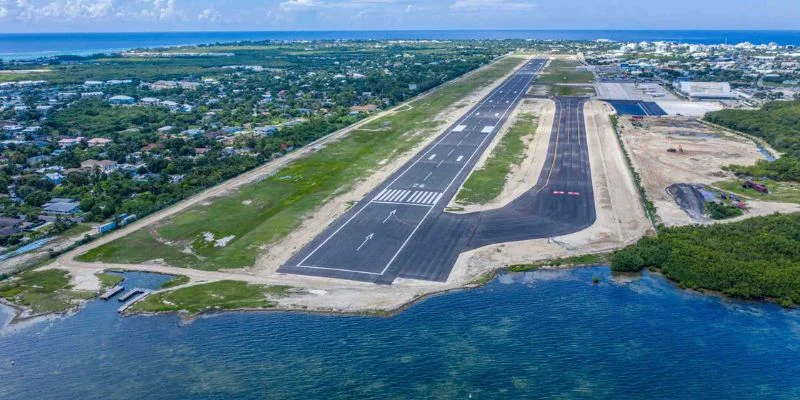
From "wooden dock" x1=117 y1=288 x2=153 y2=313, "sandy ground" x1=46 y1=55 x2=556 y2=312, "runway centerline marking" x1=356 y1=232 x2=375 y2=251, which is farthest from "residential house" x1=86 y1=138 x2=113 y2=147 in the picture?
"runway centerline marking" x1=356 y1=232 x2=375 y2=251

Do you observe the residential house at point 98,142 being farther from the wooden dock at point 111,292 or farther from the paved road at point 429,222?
the wooden dock at point 111,292

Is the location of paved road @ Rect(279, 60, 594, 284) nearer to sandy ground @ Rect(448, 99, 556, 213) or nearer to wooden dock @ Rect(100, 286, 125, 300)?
sandy ground @ Rect(448, 99, 556, 213)

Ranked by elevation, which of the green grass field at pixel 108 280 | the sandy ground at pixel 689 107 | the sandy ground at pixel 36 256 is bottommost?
the green grass field at pixel 108 280

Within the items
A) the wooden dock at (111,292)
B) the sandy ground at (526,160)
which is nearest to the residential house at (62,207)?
the wooden dock at (111,292)

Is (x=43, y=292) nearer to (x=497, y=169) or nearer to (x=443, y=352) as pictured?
(x=443, y=352)

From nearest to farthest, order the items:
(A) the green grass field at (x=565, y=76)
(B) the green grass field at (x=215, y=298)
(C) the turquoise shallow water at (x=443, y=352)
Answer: (C) the turquoise shallow water at (x=443, y=352) → (B) the green grass field at (x=215, y=298) → (A) the green grass field at (x=565, y=76)

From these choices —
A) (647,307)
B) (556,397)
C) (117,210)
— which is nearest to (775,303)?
(647,307)
